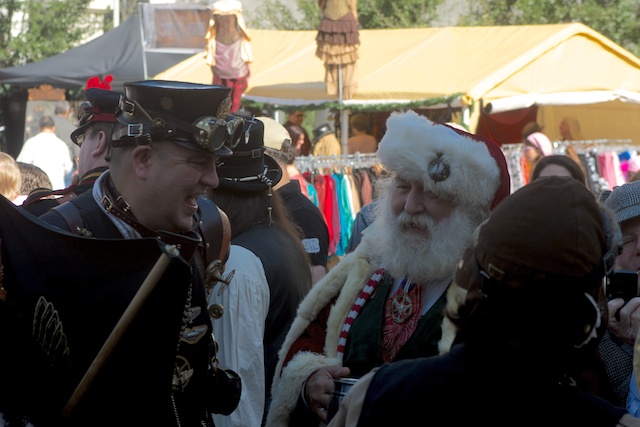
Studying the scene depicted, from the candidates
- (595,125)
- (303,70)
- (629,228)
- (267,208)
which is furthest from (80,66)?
(629,228)

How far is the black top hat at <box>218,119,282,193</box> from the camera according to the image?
3801mm

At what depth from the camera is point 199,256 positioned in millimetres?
3031

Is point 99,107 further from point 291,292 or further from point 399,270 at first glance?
point 399,270

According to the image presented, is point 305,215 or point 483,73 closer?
point 305,215

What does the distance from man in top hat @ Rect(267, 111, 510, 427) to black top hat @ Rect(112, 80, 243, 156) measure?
2.16 ft

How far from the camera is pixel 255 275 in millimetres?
3502

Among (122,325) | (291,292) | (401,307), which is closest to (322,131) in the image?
(291,292)

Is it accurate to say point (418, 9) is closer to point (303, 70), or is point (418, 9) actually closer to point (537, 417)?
point (303, 70)

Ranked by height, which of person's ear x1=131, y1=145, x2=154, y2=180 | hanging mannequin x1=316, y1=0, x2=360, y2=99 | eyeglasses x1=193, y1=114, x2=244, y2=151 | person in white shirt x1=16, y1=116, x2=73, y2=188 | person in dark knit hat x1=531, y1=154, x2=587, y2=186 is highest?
hanging mannequin x1=316, y1=0, x2=360, y2=99

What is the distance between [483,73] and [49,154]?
5469mm

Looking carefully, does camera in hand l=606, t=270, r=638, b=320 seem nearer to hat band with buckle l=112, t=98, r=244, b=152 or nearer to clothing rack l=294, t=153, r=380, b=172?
hat band with buckle l=112, t=98, r=244, b=152

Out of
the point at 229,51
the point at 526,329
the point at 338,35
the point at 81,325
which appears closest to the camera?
the point at 526,329

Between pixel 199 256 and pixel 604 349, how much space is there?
1.33 m

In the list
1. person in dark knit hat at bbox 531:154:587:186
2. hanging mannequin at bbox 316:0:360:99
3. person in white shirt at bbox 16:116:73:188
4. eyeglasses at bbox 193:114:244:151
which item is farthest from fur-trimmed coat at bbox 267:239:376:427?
person in white shirt at bbox 16:116:73:188
